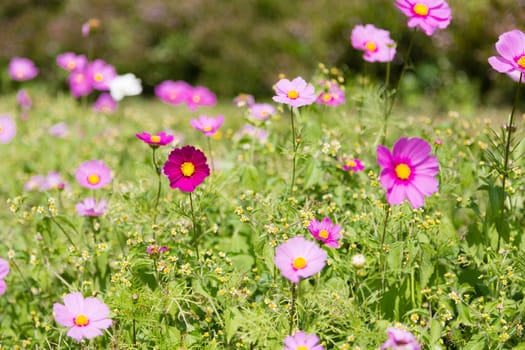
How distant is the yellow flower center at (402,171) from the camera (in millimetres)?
1394

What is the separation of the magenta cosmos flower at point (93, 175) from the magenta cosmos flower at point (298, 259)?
3.06 feet

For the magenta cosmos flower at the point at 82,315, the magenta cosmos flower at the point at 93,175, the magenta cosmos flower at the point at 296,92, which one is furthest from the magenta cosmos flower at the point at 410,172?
the magenta cosmos flower at the point at 93,175

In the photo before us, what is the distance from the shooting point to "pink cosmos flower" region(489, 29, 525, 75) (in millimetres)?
1516

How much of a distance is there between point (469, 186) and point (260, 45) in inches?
141

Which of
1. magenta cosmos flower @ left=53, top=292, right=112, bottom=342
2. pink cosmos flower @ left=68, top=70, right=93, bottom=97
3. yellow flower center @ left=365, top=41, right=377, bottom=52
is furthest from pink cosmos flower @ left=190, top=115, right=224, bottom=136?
pink cosmos flower @ left=68, top=70, right=93, bottom=97

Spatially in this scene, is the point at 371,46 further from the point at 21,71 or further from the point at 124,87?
→ the point at 21,71

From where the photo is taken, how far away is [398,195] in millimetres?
1389

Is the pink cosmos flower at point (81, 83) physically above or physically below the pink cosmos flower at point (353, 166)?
above

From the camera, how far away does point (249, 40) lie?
5312 mm

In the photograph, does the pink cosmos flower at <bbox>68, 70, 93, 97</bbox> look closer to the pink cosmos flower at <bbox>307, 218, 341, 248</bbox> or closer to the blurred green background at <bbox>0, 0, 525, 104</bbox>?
the blurred green background at <bbox>0, 0, 525, 104</bbox>

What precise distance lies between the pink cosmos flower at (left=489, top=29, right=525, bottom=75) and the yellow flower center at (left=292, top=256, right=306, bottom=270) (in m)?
0.70

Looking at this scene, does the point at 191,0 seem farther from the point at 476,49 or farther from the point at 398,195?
the point at 398,195

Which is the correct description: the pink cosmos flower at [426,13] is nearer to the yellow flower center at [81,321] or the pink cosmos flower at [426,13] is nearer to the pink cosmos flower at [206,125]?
the pink cosmos flower at [206,125]

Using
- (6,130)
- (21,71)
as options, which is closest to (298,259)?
(6,130)
